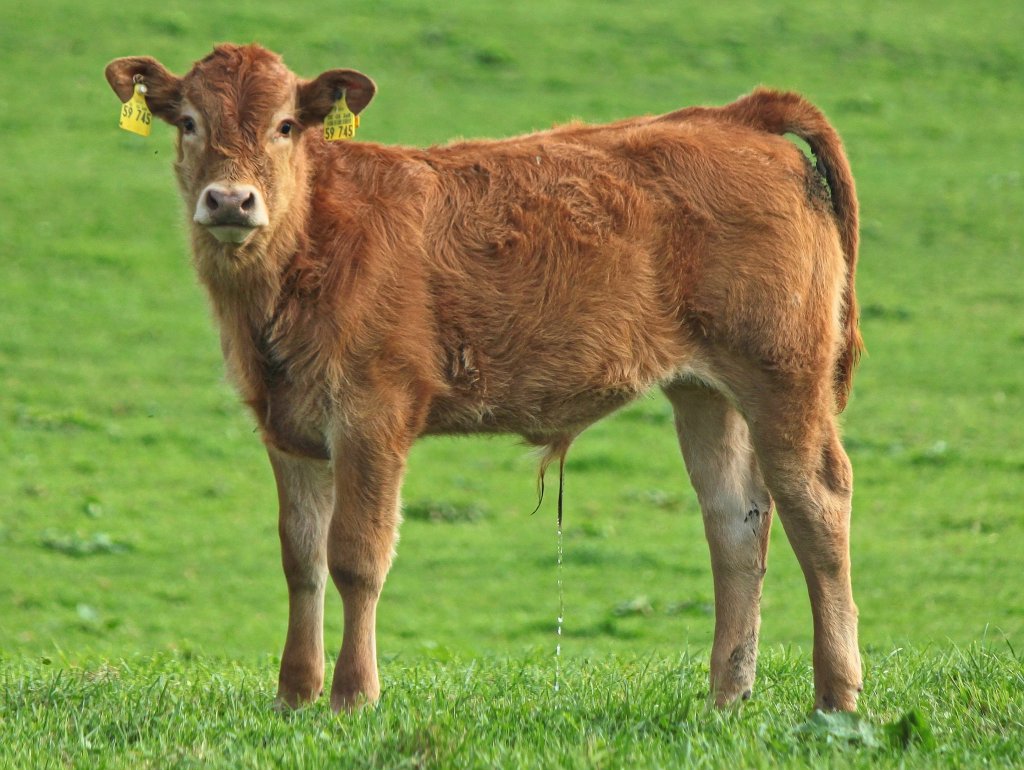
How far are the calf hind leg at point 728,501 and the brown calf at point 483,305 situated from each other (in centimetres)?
3

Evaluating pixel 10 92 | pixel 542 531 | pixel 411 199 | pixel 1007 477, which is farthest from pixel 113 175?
pixel 411 199

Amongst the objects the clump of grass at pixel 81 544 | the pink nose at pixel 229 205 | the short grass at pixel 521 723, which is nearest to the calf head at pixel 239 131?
Result: the pink nose at pixel 229 205

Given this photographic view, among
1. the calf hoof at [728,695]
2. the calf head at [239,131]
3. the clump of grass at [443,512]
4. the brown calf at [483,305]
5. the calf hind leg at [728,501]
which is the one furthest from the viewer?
→ the clump of grass at [443,512]

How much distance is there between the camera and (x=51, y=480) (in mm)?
16750

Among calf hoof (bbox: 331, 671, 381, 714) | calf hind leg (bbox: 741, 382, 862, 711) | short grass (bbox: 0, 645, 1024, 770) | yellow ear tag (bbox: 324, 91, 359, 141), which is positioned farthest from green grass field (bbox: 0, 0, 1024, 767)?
yellow ear tag (bbox: 324, 91, 359, 141)

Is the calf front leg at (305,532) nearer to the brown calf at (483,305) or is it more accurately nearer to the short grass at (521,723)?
the brown calf at (483,305)

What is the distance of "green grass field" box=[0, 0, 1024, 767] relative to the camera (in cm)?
645

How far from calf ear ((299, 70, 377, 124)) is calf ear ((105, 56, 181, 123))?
1.96 ft

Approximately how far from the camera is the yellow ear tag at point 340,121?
7518 mm

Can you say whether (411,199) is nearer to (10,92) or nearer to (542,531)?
(542,531)

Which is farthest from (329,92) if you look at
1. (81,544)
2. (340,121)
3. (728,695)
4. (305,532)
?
(81,544)

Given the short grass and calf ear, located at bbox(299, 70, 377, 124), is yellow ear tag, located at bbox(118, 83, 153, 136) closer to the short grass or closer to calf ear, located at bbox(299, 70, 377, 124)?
calf ear, located at bbox(299, 70, 377, 124)

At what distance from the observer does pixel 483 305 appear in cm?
727

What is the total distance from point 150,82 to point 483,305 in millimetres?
1929
